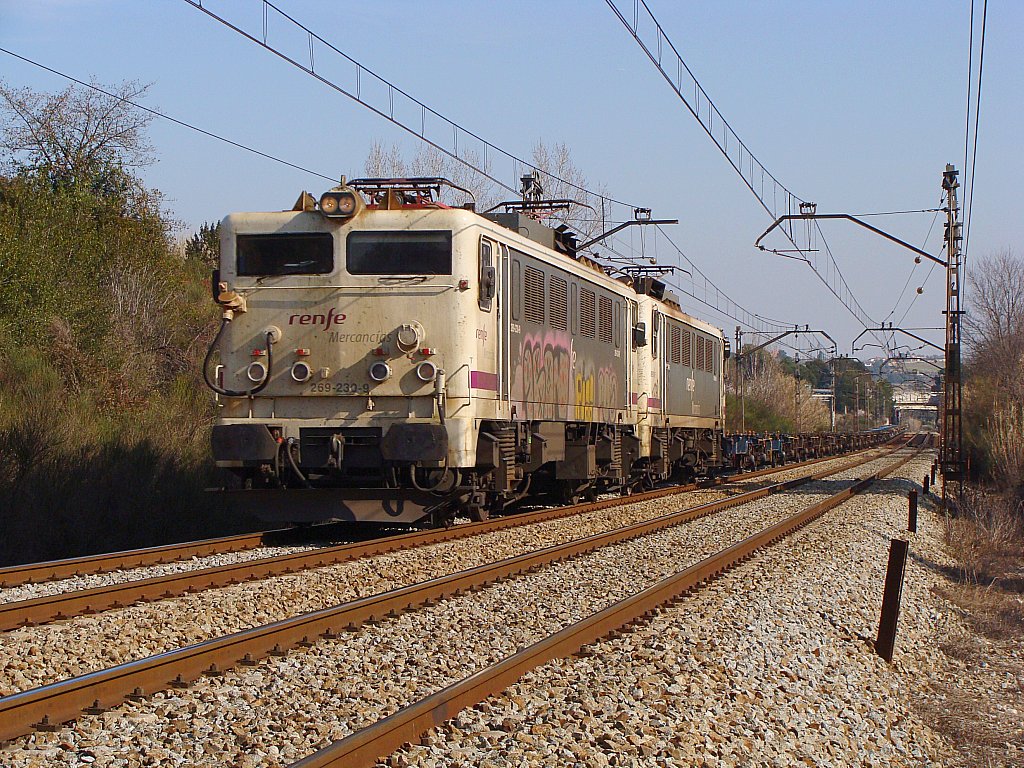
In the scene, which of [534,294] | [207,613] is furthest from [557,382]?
[207,613]

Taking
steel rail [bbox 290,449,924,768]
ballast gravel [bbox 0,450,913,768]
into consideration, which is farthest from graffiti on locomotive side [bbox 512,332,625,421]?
ballast gravel [bbox 0,450,913,768]

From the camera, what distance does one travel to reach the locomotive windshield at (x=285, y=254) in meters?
12.4

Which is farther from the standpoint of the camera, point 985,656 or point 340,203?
point 340,203

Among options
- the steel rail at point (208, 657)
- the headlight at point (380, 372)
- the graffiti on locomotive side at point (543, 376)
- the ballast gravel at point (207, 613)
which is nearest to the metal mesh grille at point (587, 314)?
the graffiti on locomotive side at point (543, 376)

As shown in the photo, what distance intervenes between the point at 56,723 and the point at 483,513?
9145 millimetres

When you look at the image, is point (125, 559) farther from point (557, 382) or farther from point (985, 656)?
point (985, 656)

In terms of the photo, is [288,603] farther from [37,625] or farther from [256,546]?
[256,546]

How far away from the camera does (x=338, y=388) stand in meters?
12.0

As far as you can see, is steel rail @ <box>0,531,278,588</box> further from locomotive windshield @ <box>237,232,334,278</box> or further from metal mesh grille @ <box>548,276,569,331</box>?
metal mesh grille @ <box>548,276,569,331</box>

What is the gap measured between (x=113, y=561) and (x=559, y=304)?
273 inches

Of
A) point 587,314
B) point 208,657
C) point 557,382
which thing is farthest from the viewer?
point 587,314

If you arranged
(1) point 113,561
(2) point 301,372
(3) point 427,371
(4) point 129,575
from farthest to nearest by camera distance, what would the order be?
1. (2) point 301,372
2. (3) point 427,371
3. (1) point 113,561
4. (4) point 129,575

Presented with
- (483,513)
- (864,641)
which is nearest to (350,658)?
(864,641)

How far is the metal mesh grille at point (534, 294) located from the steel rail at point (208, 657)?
13.8ft
